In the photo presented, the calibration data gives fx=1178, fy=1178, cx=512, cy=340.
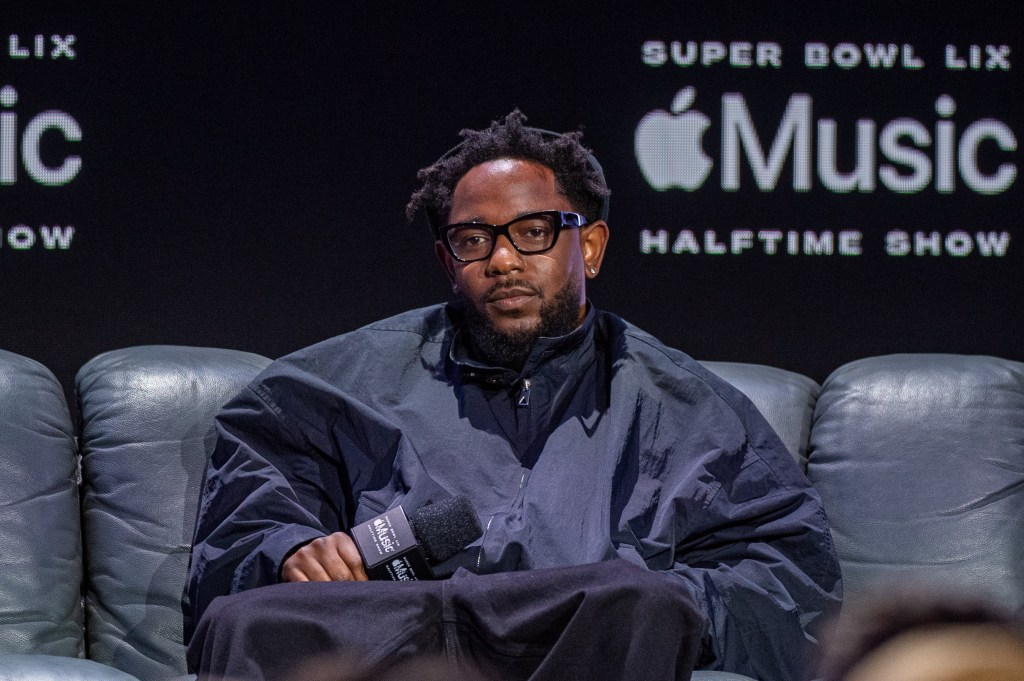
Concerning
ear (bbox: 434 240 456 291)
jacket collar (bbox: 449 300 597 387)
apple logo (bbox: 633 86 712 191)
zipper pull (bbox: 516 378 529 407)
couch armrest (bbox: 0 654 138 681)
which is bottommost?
couch armrest (bbox: 0 654 138 681)

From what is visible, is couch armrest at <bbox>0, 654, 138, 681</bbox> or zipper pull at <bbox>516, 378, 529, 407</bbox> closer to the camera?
couch armrest at <bbox>0, 654, 138, 681</bbox>

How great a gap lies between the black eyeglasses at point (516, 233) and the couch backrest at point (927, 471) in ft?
2.66

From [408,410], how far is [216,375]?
21.4 inches

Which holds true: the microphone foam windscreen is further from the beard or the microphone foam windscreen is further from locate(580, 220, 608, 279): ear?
locate(580, 220, 608, 279): ear

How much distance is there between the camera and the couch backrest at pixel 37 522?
2.31 metres

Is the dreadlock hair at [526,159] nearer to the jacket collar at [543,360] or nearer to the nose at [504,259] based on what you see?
the nose at [504,259]

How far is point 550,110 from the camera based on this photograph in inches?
126

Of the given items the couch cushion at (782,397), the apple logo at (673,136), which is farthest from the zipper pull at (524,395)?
the apple logo at (673,136)

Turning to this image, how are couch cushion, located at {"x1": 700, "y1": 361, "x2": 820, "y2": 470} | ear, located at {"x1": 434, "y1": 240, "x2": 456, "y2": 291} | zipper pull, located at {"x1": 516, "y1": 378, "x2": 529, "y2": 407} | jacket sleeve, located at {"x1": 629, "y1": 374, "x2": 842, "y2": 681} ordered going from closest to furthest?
jacket sleeve, located at {"x1": 629, "y1": 374, "x2": 842, "y2": 681}
zipper pull, located at {"x1": 516, "y1": 378, "x2": 529, "y2": 407}
ear, located at {"x1": 434, "y1": 240, "x2": 456, "y2": 291}
couch cushion, located at {"x1": 700, "y1": 361, "x2": 820, "y2": 470}

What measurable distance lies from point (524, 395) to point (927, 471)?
933 millimetres

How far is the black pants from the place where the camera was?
60.8 inches

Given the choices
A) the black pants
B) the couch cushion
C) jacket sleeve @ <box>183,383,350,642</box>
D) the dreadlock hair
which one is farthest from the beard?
the black pants

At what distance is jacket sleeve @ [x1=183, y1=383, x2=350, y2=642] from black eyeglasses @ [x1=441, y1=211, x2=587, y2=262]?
1.59 feet

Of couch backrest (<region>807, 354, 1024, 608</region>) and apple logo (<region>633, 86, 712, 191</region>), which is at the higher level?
apple logo (<region>633, 86, 712, 191</region>)
